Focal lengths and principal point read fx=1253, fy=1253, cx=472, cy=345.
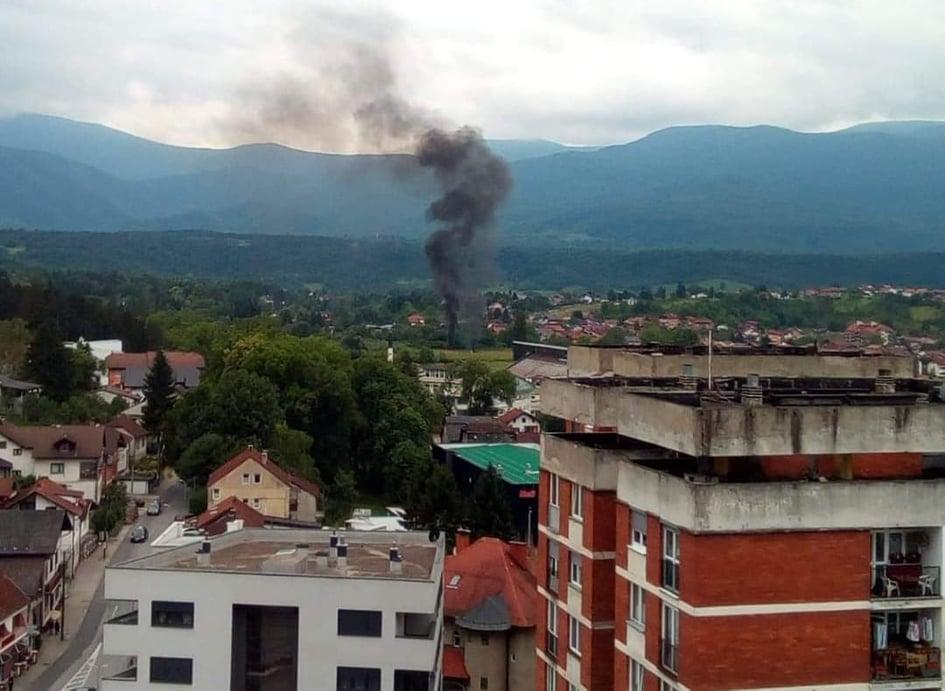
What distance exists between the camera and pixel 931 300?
494 ft

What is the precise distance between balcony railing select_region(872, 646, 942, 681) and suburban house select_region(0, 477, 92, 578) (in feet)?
99.3

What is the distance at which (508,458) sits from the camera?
161ft

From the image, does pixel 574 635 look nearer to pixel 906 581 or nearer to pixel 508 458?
pixel 906 581

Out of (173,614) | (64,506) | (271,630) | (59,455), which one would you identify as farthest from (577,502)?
(59,455)

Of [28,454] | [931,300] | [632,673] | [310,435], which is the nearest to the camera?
[632,673]

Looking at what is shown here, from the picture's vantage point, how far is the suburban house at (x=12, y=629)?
1157 inches

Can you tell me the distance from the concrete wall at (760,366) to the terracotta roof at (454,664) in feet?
35.1

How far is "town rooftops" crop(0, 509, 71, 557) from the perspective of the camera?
113 feet

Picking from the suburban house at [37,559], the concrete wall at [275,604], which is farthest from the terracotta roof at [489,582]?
the suburban house at [37,559]

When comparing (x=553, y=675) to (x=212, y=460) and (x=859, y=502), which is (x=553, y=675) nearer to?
(x=859, y=502)

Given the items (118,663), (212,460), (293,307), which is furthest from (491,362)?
(118,663)

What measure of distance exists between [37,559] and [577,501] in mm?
24208

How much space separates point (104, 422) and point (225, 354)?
6605mm

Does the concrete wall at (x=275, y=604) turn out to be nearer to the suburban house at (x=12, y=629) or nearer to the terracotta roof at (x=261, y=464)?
the suburban house at (x=12, y=629)
